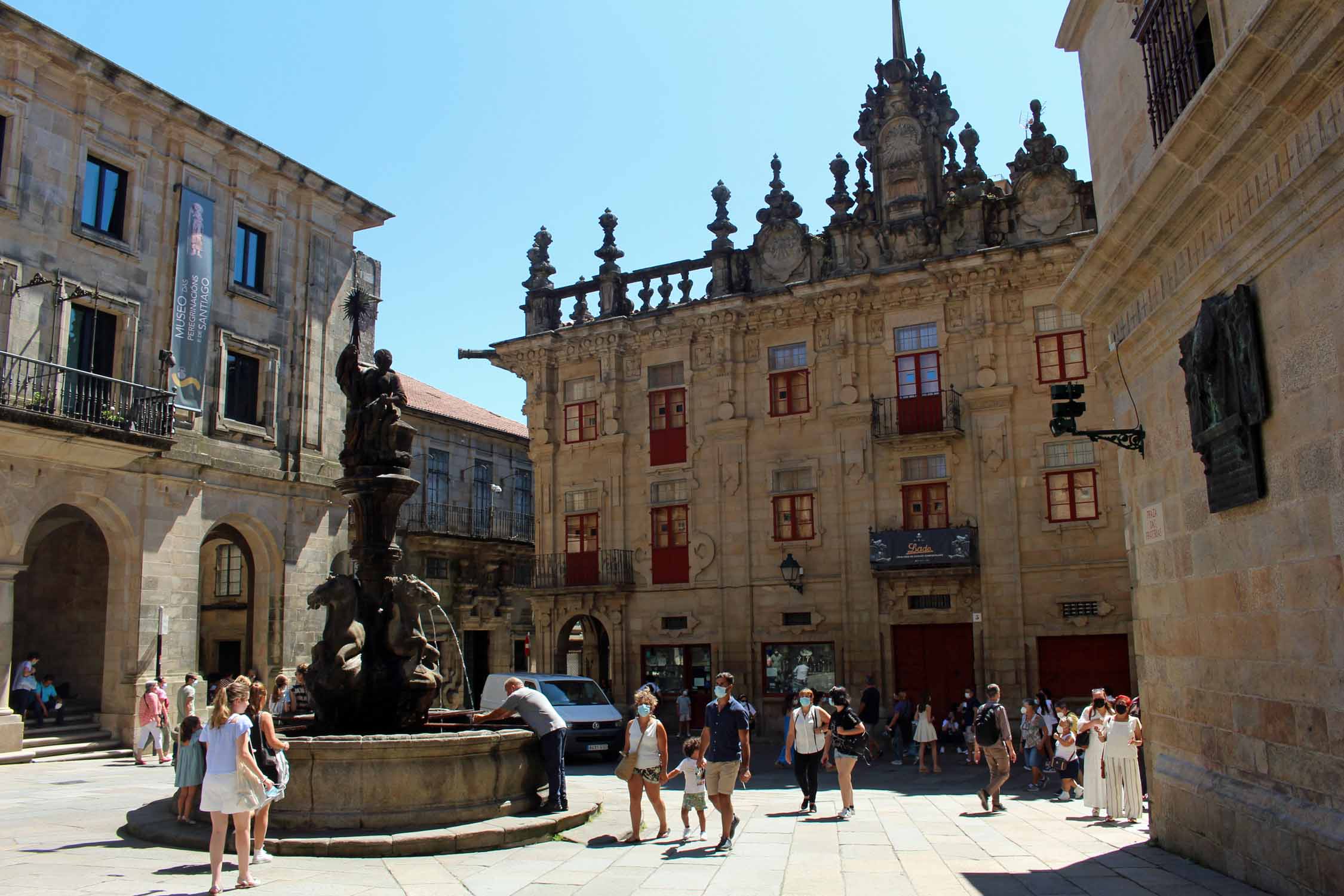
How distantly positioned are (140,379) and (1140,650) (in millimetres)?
19013

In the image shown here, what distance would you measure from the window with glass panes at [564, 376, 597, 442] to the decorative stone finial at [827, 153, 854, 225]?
7825mm

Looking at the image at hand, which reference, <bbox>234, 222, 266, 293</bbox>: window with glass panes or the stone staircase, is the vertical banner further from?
the stone staircase

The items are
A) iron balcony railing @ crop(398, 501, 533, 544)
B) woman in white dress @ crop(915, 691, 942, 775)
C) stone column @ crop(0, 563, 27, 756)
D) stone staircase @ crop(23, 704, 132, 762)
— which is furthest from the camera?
iron balcony railing @ crop(398, 501, 533, 544)

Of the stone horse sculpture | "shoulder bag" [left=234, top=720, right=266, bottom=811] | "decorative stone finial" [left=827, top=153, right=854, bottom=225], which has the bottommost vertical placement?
"shoulder bag" [left=234, top=720, right=266, bottom=811]

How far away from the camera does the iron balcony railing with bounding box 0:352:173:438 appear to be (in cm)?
1847

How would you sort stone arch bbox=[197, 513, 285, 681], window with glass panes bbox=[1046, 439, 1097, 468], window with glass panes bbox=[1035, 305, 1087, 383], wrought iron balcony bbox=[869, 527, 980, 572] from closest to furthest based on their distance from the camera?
window with glass panes bbox=[1046, 439, 1097, 468]
stone arch bbox=[197, 513, 285, 681]
wrought iron balcony bbox=[869, 527, 980, 572]
window with glass panes bbox=[1035, 305, 1087, 383]

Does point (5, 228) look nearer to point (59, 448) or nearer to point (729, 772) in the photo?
point (59, 448)

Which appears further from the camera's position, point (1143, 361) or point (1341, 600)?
point (1143, 361)

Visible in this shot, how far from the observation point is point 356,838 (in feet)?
29.4

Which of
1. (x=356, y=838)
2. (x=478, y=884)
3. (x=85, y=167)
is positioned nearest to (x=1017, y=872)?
(x=478, y=884)

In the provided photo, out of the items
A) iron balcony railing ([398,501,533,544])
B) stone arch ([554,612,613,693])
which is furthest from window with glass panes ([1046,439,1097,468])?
iron balcony railing ([398,501,533,544])

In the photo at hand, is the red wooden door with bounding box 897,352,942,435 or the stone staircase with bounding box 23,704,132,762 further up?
the red wooden door with bounding box 897,352,942,435

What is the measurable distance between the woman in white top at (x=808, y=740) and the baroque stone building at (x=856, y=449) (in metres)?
12.0

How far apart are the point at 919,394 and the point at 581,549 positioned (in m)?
9.91
